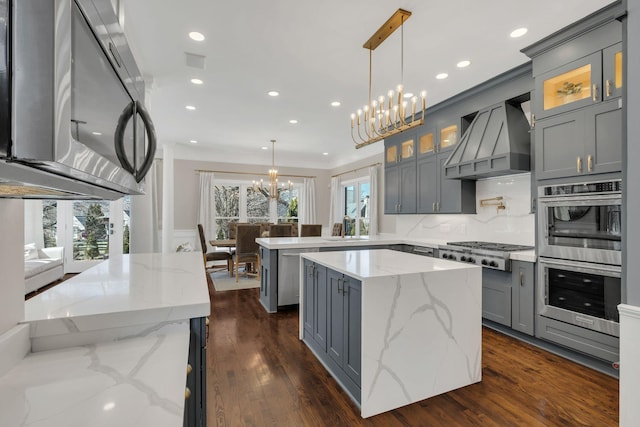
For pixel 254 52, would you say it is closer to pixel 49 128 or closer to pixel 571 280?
A: pixel 49 128

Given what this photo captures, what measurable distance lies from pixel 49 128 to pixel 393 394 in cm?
211

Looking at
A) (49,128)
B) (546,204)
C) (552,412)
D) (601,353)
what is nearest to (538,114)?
(546,204)

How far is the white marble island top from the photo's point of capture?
97 cm

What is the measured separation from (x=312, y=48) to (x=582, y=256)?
2836 millimetres

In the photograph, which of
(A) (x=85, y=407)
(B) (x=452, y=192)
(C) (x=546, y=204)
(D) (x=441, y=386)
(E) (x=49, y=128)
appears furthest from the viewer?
(B) (x=452, y=192)

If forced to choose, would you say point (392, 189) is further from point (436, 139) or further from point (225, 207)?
point (225, 207)

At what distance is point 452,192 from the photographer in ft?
13.2

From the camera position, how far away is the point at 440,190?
4.18m

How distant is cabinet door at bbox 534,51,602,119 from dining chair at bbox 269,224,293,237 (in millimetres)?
3817

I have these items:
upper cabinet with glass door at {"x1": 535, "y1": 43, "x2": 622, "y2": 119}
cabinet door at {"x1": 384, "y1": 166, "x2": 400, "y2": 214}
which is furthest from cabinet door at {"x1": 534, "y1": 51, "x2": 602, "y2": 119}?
cabinet door at {"x1": 384, "y1": 166, "x2": 400, "y2": 214}

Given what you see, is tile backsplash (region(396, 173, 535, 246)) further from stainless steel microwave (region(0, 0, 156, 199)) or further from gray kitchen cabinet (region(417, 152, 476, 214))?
stainless steel microwave (region(0, 0, 156, 199))

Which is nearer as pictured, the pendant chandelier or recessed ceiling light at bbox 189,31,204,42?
recessed ceiling light at bbox 189,31,204,42

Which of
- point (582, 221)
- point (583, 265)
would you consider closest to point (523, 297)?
point (583, 265)

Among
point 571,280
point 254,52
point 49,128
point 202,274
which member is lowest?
point 571,280
